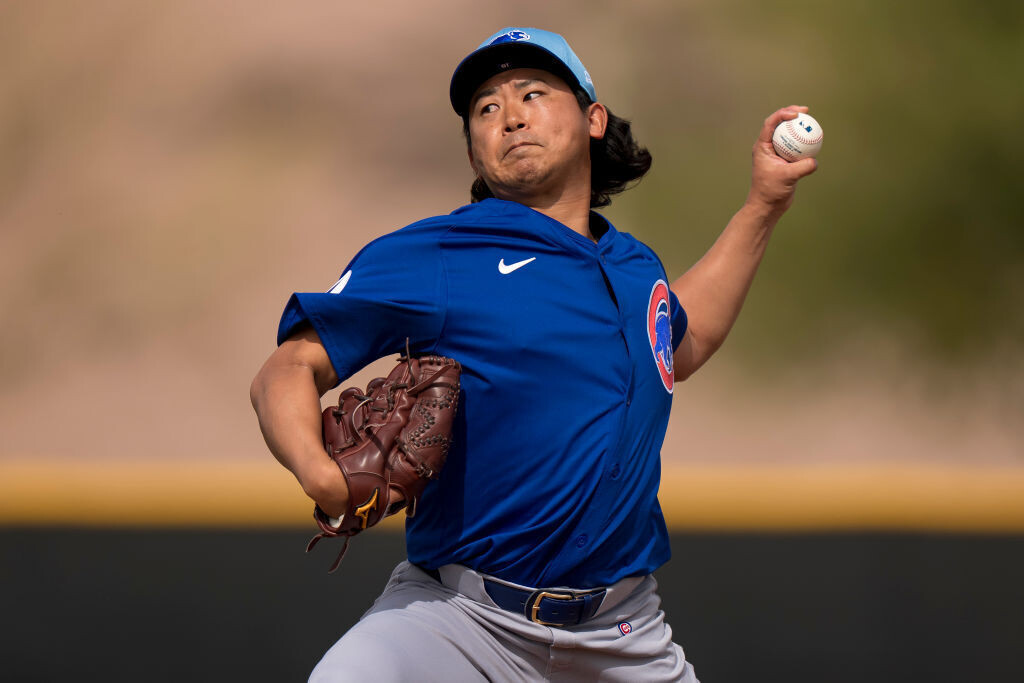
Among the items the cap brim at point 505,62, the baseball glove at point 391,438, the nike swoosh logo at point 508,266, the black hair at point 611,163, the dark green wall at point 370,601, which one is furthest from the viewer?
the dark green wall at point 370,601

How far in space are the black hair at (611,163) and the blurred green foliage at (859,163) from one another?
3.72 meters

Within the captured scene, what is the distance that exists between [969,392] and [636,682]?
16.4 feet

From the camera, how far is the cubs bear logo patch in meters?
1.83

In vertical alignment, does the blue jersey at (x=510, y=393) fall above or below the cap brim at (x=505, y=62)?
below

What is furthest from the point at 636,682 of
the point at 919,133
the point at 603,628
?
the point at 919,133

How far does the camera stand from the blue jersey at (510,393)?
63.7 inches

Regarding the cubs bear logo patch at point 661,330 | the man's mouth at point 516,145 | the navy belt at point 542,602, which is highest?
the man's mouth at point 516,145

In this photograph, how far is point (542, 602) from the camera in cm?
165

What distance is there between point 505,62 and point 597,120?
26cm

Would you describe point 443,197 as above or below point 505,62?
above

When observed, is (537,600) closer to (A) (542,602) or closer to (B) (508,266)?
(A) (542,602)

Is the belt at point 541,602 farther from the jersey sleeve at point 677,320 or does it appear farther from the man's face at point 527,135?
the man's face at point 527,135

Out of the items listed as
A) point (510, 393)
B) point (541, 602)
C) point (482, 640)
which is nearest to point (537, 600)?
point (541, 602)

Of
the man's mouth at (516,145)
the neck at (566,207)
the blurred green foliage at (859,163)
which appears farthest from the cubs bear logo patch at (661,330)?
the blurred green foliage at (859,163)
